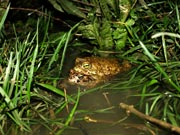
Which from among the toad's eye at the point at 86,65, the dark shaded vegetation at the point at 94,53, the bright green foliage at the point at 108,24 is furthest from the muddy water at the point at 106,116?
the bright green foliage at the point at 108,24

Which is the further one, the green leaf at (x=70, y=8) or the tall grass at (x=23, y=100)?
the green leaf at (x=70, y=8)

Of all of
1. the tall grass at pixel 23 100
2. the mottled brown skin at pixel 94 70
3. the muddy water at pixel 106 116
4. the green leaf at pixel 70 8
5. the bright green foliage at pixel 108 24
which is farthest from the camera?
the green leaf at pixel 70 8

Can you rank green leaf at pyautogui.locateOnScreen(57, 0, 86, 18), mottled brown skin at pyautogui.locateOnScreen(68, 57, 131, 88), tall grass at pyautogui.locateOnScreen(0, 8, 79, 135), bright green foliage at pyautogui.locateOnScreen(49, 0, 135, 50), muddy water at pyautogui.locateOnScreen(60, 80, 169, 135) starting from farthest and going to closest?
green leaf at pyautogui.locateOnScreen(57, 0, 86, 18) < bright green foliage at pyautogui.locateOnScreen(49, 0, 135, 50) < mottled brown skin at pyautogui.locateOnScreen(68, 57, 131, 88) < tall grass at pyautogui.locateOnScreen(0, 8, 79, 135) < muddy water at pyautogui.locateOnScreen(60, 80, 169, 135)

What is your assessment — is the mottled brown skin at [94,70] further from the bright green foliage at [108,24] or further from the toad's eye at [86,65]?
the bright green foliage at [108,24]

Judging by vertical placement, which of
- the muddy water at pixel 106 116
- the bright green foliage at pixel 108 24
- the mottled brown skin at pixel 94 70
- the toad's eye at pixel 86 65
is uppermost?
the bright green foliage at pixel 108 24

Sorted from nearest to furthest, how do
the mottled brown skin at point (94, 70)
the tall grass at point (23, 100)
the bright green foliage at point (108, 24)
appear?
the tall grass at point (23, 100) → the mottled brown skin at point (94, 70) → the bright green foliage at point (108, 24)

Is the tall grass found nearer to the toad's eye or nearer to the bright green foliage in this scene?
the toad's eye

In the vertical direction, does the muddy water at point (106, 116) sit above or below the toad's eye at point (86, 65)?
below

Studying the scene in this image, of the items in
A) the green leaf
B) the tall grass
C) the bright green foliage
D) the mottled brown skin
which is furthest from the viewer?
the green leaf

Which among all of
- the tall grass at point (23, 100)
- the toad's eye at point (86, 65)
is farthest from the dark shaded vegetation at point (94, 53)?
the toad's eye at point (86, 65)

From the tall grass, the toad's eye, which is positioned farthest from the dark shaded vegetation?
the toad's eye
